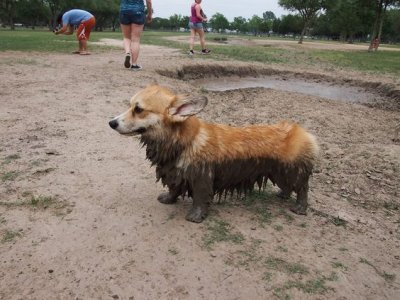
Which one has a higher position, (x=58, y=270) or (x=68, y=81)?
(x=68, y=81)

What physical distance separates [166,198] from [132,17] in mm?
6769

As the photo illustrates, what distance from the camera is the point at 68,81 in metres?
8.75

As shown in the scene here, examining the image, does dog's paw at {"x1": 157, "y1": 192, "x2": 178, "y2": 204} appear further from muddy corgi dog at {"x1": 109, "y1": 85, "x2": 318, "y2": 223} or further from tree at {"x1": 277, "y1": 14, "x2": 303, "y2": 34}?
tree at {"x1": 277, "y1": 14, "x2": 303, "y2": 34}

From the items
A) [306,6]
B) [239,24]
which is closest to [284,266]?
[306,6]

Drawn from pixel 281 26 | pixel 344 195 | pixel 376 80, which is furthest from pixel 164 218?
pixel 281 26

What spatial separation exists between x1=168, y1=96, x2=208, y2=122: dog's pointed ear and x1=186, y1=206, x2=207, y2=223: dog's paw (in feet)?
3.02

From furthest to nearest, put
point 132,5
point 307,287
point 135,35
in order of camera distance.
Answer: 1. point 135,35
2. point 132,5
3. point 307,287

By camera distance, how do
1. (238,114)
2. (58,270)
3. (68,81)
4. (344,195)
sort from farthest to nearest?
(68,81), (238,114), (344,195), (58,270)

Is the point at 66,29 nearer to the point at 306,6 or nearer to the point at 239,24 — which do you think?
the point at 306,6

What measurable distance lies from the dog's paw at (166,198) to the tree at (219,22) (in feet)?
451

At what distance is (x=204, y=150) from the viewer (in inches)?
143

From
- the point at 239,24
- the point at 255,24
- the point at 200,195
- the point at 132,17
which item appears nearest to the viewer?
the point at 200,195

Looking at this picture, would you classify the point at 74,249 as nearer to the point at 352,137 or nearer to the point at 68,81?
the point at 352,137

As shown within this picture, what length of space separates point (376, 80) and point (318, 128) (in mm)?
7042
